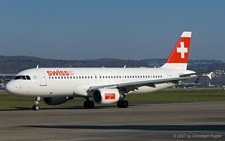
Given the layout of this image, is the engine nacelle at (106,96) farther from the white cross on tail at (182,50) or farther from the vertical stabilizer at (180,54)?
the white cross on tail at (182,50)

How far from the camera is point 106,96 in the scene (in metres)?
43.1

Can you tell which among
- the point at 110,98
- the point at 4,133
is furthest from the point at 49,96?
the point at 4,133

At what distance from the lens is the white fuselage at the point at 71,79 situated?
42.3 meters

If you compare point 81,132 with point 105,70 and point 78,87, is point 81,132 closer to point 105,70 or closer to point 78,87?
point 78,87

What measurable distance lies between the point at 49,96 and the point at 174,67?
14.6 m

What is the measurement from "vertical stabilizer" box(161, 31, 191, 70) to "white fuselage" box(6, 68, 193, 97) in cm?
261

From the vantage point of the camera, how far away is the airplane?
42.5 meters

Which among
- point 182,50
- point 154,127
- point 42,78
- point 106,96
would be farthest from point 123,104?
point 154,127

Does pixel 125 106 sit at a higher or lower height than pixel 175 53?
lower

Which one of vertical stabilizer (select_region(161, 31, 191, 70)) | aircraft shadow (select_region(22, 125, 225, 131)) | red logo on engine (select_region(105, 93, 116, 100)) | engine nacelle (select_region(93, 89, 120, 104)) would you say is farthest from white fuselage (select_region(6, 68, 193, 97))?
aircraft shadow (select_region(22, 125, 225, 131))

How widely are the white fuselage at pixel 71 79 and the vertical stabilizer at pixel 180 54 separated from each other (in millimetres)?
2606

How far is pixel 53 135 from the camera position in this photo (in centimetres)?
2128

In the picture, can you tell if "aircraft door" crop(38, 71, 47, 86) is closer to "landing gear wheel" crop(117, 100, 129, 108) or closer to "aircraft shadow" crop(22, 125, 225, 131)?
"landing gear wheel" crop(117, 100, 129, 108)

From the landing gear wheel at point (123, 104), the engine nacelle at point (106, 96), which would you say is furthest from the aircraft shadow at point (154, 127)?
the landing gear wheel at point (123, 104)
